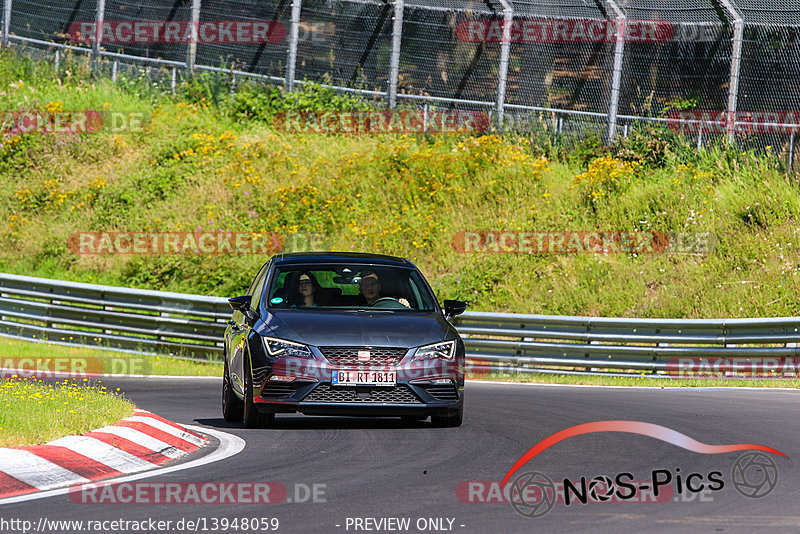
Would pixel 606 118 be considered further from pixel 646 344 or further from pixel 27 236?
pixel 27 236

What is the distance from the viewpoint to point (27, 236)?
27.0 m

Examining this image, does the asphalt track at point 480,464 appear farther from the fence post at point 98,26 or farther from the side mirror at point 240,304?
the fence post at point 98,26

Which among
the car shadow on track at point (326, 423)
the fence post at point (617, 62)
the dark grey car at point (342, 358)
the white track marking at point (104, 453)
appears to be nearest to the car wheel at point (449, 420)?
the dark grey car at point (342, 358)

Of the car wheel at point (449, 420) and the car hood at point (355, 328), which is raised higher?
the car hood at point (355, 328)

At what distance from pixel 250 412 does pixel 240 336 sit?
98 centimetres

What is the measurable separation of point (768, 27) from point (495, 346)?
28.8ft

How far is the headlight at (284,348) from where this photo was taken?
34.3 ft

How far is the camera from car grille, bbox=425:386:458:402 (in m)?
10.6

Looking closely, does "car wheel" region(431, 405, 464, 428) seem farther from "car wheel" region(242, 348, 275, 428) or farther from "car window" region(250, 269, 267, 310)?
"car window" region(250, 269, 267, 310)

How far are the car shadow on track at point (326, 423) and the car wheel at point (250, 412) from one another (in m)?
0.10

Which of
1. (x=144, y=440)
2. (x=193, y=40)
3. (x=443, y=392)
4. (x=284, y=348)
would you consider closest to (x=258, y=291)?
(x=284, y=348)

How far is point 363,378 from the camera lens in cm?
1040

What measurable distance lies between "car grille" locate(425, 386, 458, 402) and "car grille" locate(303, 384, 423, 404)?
244 millimetres

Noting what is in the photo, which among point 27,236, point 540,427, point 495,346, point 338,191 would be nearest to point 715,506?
point 540,427
